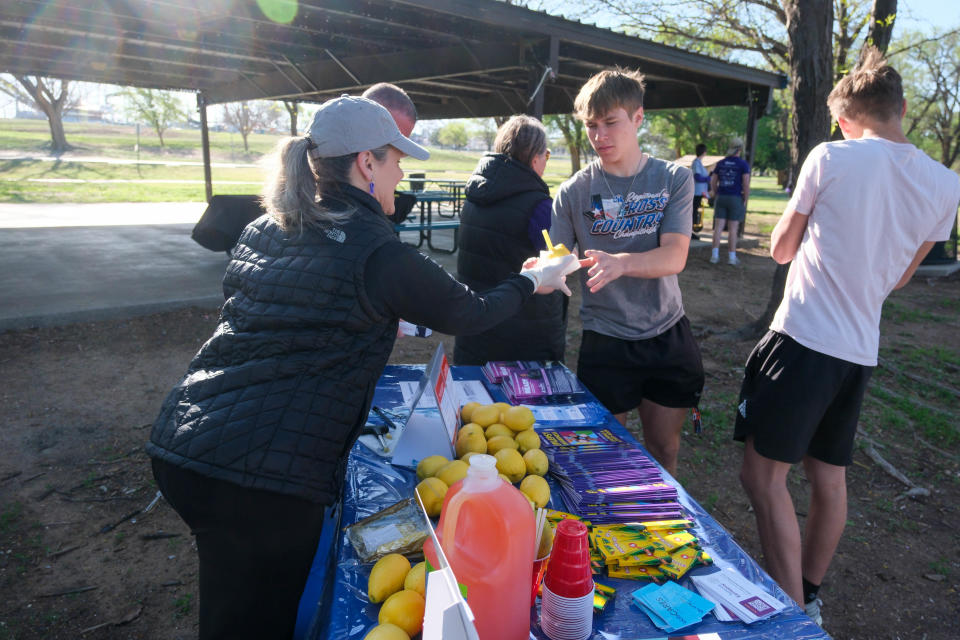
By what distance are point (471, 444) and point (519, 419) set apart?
20 centimetres

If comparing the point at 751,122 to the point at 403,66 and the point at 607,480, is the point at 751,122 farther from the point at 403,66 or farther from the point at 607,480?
the point at 607,480

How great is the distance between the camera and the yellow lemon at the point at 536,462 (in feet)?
5.53

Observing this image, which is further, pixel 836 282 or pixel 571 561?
pixel 836 282

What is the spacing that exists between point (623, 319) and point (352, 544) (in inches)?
55.3

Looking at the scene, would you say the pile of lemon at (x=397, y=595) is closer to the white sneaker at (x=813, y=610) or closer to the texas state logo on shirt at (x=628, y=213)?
the texas state logo on shirt at (x=628, y=213)

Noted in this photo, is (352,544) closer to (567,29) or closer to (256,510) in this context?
(256,510)

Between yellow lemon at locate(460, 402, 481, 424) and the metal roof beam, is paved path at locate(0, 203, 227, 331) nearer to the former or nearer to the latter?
the metal roof beam

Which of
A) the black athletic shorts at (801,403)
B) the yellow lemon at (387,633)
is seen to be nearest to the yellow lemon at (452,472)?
the yellow lemon at (387,633)

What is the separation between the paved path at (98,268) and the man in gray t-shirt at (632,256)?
4753 millimetres

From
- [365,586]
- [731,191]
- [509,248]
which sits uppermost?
[731,191]

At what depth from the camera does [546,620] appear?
3.76 ft

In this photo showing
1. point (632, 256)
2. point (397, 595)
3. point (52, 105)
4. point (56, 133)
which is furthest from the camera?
point (56, 133)

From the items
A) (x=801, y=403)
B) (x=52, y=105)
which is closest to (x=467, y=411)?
(x=801, y=403)

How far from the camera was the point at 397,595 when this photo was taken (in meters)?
1.17
